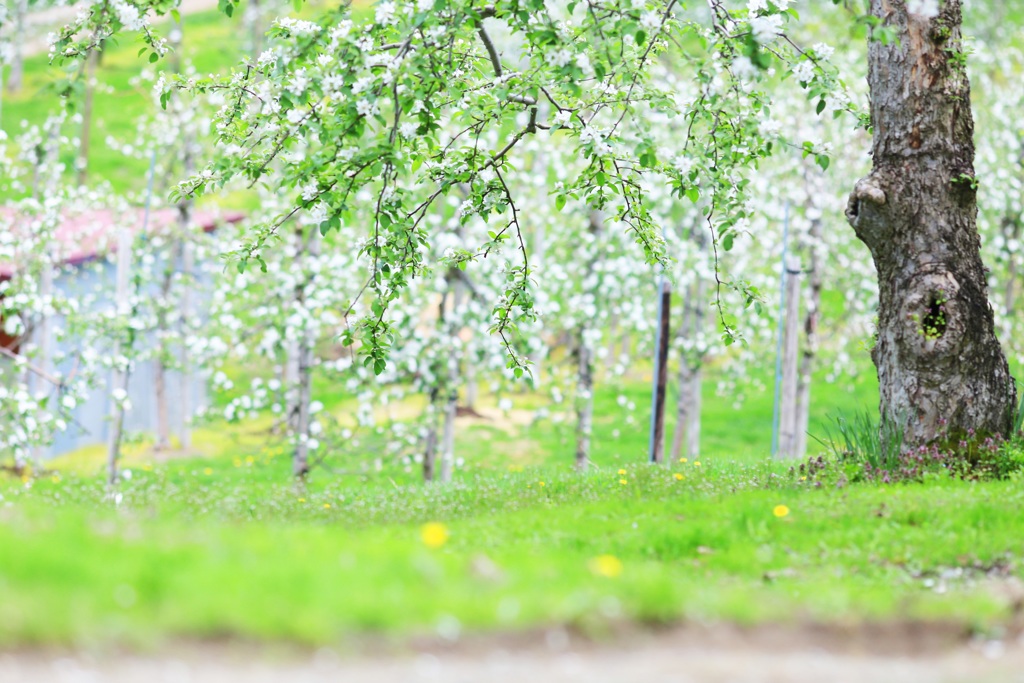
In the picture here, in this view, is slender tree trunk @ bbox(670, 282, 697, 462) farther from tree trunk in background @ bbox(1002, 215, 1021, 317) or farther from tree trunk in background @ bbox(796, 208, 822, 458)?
tree trunk in background @ bbox(1002, 215, 1021, 317)

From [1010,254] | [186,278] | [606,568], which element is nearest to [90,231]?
[186,278]

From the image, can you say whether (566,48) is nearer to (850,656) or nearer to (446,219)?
(850,656)

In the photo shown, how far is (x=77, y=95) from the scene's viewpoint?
784cm

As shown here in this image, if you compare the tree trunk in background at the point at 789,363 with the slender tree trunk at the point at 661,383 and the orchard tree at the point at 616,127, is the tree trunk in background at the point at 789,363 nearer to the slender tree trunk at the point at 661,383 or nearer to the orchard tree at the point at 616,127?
the slender tree trunk at the point at 661,383

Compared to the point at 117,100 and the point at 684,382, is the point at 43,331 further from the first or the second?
the point at 117,100

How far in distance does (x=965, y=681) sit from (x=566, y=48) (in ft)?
16.7

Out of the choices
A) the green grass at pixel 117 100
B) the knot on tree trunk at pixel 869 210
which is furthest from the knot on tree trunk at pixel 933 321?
the green grass at pixel 117 100

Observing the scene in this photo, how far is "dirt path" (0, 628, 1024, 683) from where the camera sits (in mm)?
4055

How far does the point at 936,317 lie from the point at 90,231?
15331 mm

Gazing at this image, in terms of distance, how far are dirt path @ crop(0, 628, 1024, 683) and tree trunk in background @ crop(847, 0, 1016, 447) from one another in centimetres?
476

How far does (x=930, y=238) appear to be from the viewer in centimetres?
936

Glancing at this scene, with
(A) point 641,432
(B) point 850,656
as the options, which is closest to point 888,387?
(B) point 850,656

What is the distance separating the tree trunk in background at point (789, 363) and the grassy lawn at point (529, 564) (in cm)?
489

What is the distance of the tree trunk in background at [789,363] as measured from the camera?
13.8 m
